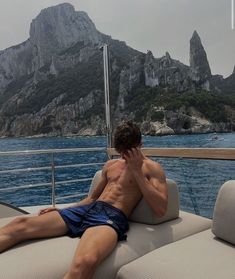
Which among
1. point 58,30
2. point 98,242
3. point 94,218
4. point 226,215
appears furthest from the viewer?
point 58,30

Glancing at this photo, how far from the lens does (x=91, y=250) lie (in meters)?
1.59

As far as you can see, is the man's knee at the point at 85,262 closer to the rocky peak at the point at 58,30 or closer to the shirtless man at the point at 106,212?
the shirtless man at the point at 106,212

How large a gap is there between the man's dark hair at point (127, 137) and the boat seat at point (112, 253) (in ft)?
1.13

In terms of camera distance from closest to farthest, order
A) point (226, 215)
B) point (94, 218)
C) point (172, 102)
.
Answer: point (226, 215)
point (94, 218)
point (172, 102)

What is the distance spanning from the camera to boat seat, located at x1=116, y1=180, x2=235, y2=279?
4.80 ft

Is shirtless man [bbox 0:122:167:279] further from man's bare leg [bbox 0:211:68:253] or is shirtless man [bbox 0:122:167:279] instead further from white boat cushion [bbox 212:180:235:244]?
white boat cushion [bbox 212:180:235:244]

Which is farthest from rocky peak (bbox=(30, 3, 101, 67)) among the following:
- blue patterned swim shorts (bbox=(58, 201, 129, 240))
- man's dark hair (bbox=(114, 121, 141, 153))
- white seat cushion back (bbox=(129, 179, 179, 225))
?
blue patterned swim shorts (bbox=(58, 201, 129, 240))

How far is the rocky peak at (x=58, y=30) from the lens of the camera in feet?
187

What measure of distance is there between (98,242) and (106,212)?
1.01 ft

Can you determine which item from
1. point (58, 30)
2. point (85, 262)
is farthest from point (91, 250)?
point (58, 30)

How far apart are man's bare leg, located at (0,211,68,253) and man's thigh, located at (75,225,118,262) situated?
22 cm

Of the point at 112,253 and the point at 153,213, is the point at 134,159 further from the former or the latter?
the point at 112,253

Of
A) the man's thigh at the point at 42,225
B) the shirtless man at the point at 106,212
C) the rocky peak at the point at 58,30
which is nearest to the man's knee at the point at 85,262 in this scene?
the shirtless man at the point at 106,212

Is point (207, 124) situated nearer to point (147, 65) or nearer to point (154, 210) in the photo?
point (147, 65)
